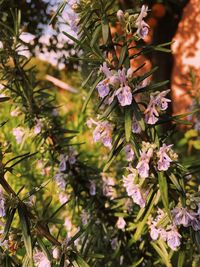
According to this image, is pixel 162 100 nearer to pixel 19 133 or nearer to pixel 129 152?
pixel 129 152

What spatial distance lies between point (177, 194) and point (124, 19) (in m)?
0.72

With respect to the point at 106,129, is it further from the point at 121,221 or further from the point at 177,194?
the point at 121,221

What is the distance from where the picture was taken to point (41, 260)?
1.63 meters

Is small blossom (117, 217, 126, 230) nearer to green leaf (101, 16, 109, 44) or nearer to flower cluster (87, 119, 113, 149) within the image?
flower cluster (87, 119, 113, 149)

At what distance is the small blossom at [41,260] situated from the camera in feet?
5.25

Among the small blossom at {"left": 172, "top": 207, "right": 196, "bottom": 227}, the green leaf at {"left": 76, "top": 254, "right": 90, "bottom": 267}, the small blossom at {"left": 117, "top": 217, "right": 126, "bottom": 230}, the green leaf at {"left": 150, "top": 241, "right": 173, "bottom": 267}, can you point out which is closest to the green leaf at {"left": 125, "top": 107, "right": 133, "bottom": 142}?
the small blossom at {"left": 172, "top": 207, "right": 196, "bottom": 227}

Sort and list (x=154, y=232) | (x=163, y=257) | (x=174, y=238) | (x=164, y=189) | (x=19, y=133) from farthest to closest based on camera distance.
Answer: (x=19, y=133), (x=163, y=257), (x=154, y=232), (x=174, y=238), (x=164, y=189)

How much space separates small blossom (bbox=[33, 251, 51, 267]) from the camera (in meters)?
1.60

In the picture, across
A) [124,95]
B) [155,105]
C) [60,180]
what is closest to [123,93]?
[124,95]

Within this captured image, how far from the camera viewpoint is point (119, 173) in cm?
339

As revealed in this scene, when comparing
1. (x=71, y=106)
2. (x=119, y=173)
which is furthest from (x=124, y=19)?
(x=71, y=106)

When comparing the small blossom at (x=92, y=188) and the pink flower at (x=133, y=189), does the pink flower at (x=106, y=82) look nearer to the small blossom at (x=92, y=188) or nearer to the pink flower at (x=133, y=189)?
the pink flower at (x=133, y=189)

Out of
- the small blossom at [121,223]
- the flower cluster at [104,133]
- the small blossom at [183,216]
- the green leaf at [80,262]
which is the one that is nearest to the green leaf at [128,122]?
the flower cluster at [104,133]

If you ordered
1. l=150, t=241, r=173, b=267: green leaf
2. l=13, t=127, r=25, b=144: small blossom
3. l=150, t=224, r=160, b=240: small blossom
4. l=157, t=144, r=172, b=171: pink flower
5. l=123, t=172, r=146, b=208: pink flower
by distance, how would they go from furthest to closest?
1. l=13, t=127, r=25, b=144: small blossom
2. l=150, t=241, r=173, b=267: green leaf
3. l=150, t=224, r=160, b=240: small blossom
4. l=123, t=172, r=146, b=208: pink flower
5. l=157, t=144, r=172, b=171: pink flower
